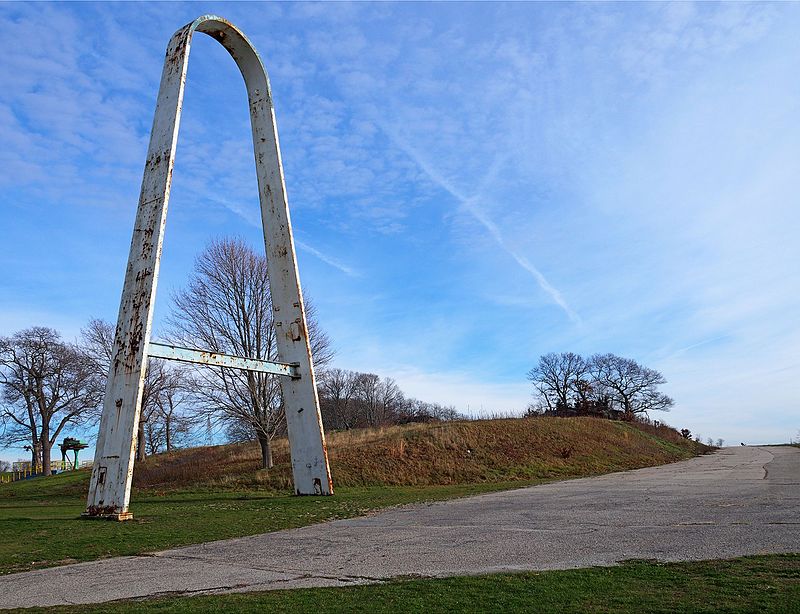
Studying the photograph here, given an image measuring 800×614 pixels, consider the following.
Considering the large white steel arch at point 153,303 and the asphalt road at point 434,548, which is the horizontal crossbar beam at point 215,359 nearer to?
the large white steel arch at point 153,303

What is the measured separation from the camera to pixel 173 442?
47.1 metres

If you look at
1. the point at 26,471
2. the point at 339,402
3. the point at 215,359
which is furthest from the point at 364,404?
the point at 215,359

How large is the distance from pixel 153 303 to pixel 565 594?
9.92m

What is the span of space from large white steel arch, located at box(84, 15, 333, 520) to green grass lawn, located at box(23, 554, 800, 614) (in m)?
7.50

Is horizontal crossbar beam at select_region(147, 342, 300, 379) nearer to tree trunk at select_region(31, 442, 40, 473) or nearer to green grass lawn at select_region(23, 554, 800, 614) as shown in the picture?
green grass lawn at select_region(23, 554, 800, 614)

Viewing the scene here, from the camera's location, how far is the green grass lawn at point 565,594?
443cm

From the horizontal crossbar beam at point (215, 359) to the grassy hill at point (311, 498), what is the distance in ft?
10.4

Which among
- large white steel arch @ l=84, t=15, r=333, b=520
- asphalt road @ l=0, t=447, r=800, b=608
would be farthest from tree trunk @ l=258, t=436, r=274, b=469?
asphalt road @ l=0, t=447, r=800, b=608

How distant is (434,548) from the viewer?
303 inches

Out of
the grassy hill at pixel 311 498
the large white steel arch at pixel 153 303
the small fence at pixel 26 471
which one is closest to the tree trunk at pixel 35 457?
the small fence at pixel 26 471

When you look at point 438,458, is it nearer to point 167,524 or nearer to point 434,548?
point 167,524

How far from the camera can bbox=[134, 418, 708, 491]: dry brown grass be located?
23391 mm

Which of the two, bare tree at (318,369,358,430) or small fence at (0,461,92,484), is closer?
small fence at (0,461,92,484)

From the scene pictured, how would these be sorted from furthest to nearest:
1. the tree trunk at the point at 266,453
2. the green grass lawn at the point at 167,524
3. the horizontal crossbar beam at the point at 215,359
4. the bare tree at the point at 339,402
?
1. the bare tree at the point at 339,402
2. the tree trunk at the point at 266,453
3. the horizontal crossbar beam at the point at 215,359
4. the green grass lawn at the point at 167,524
